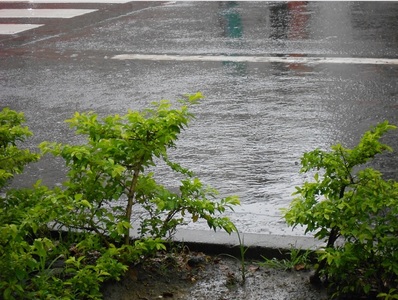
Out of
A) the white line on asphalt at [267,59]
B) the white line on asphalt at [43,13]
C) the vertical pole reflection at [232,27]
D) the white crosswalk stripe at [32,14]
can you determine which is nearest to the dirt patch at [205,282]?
the vertical pole reflection at [232,27]

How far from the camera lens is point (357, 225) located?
4113 mm

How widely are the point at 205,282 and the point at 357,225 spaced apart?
3.04 ft

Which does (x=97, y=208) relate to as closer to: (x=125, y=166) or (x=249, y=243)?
(x=125, y=166)

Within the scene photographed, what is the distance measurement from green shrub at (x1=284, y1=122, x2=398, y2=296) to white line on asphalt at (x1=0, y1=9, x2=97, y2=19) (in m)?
11.2

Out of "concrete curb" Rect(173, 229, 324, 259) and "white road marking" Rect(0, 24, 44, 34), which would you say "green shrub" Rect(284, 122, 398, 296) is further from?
"white road marking" Rect(0, 24, 44, 34)

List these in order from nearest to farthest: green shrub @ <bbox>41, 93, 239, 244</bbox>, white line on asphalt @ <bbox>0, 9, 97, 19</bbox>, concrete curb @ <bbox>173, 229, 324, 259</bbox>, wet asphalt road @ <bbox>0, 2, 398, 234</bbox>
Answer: green shrub @ <bbox>41, 93, 239, 244</bbox>
concrete curb @ <bbox>173, 229, 324, 259</bbox>
wet asphalt road @ <bbox>0, 2, 398, 234</bbox>
white line on asphalt @ <bbox>0, 9, 97, 19</bbox>

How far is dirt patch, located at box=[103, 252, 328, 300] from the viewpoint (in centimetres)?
441

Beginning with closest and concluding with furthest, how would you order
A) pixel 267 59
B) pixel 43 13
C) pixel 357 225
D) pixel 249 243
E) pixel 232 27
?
pixel 357 225 → pixel 249 243 → pixel 267 59 → pixel 232 27 → pixel 43 13

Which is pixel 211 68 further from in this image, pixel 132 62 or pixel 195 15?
pixel 195 15

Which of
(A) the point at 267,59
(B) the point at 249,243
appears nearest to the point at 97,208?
(B) the point at 249,243

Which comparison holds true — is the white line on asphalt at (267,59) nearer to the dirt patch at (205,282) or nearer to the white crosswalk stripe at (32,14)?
the white crosswalk stripe at (32,14)

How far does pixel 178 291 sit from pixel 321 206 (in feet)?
2.91

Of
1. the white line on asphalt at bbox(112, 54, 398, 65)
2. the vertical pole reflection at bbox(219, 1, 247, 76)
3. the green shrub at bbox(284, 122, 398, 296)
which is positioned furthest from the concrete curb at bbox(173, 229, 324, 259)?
the white line on asphalt at bbox(112, 54, 398, 65)

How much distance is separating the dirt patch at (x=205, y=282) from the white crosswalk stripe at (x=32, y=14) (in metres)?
9.63
